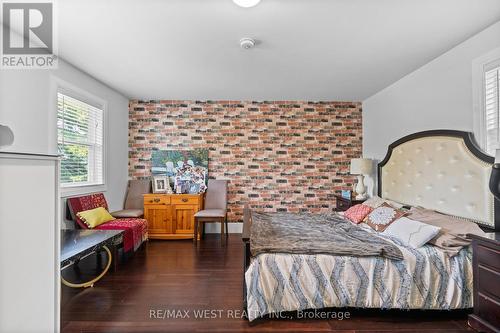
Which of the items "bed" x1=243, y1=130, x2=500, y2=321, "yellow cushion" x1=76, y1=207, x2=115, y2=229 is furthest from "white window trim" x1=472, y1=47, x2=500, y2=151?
"yellow cushion" x1=76, y1=207, x2=115, y2=229

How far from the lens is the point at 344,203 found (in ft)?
13.3

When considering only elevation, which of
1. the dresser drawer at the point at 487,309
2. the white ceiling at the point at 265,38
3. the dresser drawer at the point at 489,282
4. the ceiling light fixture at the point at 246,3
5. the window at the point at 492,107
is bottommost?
the dresser drawer at the point at 487,309

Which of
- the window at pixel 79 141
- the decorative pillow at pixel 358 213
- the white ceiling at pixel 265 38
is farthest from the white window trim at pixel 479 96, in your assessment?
the window at pixel 79 141

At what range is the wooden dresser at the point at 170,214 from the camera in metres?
4.20

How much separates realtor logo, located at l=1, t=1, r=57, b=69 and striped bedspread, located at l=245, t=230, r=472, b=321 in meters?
2.79

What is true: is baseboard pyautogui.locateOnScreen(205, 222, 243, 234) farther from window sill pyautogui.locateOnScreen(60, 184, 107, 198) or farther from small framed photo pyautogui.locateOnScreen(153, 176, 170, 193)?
window sill pyautogui.locateOnScreen(60, 184, 107, 198)

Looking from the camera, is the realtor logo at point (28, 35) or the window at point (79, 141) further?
the window at point (79, 141)

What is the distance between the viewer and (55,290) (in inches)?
48.3

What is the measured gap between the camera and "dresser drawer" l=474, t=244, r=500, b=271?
1.73 metres

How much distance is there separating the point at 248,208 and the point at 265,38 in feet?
6.15

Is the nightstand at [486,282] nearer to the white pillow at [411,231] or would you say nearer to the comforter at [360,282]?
the comforter at [360,282]

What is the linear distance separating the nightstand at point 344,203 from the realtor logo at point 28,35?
411 cm

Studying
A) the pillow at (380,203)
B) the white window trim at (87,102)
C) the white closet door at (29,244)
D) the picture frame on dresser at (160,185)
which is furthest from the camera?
the picture frame on dresser at (160,185)

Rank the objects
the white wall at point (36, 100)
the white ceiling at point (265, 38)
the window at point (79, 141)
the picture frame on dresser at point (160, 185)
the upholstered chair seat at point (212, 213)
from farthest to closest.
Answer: the picture frame on dresser at point (160, 185)
the upholstered chair seat at point (212, 213)
the window at point (79, 141)
the white wall at point (36, 100)
the white ceiling at point (265, 38)
